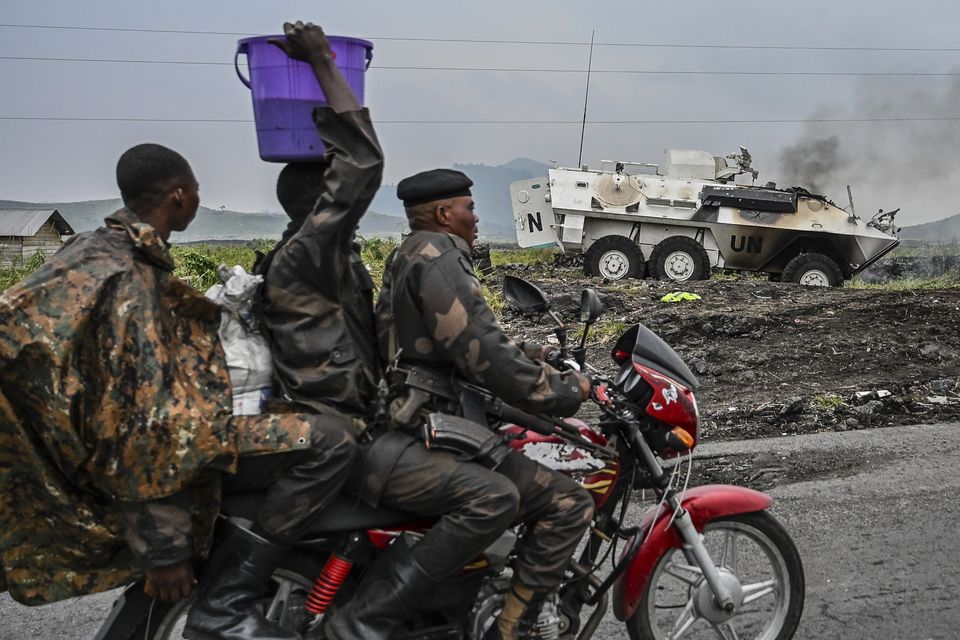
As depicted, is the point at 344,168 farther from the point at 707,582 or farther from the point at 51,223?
the point at 51,223

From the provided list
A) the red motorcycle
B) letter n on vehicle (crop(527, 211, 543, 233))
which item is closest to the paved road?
the red motorcycle

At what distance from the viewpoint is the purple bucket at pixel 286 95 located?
11.0 feet

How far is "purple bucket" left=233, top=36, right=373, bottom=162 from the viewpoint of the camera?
336cm

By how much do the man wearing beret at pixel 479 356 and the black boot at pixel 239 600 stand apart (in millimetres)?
723

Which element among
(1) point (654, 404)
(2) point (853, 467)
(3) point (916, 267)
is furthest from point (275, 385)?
(3) point (916, 267)

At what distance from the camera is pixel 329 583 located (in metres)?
3.16

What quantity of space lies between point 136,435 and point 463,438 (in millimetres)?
947

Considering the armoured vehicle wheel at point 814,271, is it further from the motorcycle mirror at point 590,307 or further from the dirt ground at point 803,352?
the motorcycle mirror at point 590,307

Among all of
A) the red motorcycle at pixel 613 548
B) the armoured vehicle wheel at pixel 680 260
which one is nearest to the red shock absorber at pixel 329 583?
the red motorcycle at pixel 613 548

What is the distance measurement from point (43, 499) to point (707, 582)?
7.29 feet

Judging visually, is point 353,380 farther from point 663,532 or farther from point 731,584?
point 731,584

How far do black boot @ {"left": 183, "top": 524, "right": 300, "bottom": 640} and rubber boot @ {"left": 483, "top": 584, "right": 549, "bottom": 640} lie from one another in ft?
2.24

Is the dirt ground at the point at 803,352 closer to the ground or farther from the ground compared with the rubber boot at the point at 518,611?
closer to the ground

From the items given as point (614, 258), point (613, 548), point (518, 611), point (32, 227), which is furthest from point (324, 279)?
point (32, 227)
